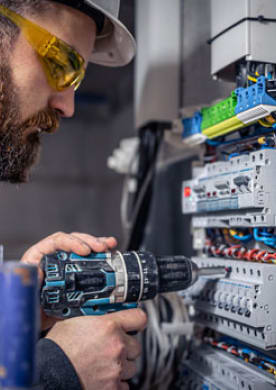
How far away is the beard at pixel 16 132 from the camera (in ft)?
3.16

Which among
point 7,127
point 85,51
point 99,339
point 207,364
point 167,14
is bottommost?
point 207,364

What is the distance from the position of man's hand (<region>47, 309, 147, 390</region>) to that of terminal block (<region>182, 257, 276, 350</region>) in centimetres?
24

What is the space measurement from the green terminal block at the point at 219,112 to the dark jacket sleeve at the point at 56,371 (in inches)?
25.4

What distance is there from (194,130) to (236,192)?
10.5 inches

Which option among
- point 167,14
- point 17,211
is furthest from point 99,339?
point 17,211

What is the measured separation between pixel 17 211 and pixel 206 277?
3.38 meters

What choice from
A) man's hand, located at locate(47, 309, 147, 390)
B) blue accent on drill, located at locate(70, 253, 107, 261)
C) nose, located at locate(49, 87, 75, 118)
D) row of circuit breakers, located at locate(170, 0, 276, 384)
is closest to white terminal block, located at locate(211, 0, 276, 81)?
row of circuit breakers, located at locate(170, 0, 276, 384)

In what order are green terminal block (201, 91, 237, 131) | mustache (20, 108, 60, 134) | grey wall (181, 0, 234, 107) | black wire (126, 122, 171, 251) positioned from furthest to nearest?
black wire (126, 122, 171, 251), grey wall (181, 0, 234, 107), mustache (20, 108, 60, 134), green terminal block (201, 91, 237, 131)

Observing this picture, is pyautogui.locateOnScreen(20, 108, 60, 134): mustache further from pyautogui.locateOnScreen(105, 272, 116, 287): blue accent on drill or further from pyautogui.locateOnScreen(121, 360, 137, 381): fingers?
pyautogui.locateOnScreen(121, 360, 137, 381): fingers

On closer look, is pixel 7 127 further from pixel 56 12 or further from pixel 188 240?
pixel 188 240

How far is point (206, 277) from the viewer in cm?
104

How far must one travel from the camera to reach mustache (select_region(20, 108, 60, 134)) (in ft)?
3.43

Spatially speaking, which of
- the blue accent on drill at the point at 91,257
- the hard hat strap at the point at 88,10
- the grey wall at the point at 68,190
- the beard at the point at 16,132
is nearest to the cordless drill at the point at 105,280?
the blue accent on drill at the point at 91,257

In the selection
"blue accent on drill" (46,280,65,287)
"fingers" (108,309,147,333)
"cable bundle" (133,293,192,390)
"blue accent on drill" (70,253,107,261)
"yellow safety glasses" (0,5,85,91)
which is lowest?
"cable bundle" (133,293,192,390)
